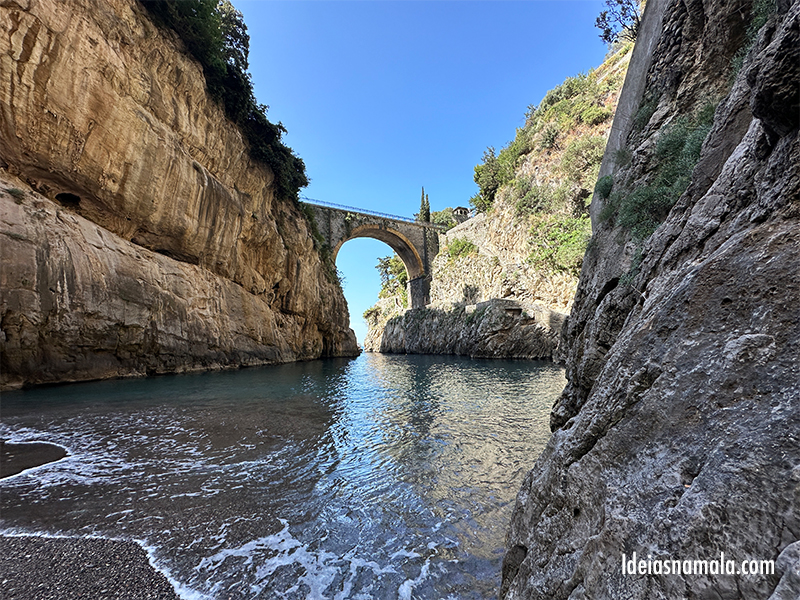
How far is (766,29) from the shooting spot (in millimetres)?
2250

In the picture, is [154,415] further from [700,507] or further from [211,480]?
[700,507]

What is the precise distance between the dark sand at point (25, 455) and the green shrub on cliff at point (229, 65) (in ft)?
→ 54.4

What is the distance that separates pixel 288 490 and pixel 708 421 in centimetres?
407

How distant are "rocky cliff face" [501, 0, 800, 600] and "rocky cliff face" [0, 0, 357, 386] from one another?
44.8 ft

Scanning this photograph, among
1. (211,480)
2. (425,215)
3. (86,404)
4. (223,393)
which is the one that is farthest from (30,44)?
(425,215)

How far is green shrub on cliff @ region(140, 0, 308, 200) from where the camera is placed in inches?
570

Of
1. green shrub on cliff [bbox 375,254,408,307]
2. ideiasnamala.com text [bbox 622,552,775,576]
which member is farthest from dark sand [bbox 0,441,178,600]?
green shrub on cliff [bbox 375,254,408,307]

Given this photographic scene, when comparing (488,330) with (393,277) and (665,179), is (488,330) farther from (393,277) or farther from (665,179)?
(393,277)

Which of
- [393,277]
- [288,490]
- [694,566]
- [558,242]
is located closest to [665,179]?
[694,566]

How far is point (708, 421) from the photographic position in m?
1.39

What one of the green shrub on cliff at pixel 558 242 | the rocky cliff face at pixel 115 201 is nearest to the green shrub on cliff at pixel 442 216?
the green shrub on cliff at pixel 558 242

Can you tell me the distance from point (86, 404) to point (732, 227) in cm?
1151

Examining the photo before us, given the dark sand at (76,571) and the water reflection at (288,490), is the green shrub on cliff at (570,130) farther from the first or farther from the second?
the dark sand at (76,571)

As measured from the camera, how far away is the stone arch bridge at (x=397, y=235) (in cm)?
3509
